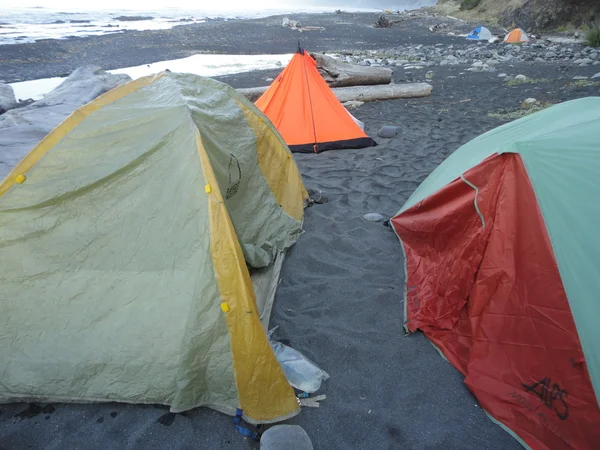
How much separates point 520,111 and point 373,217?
5.34 meters

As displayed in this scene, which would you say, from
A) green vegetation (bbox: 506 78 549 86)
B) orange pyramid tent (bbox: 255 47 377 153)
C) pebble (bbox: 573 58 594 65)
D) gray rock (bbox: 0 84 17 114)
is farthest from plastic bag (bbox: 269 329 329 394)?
pebble (bbox: 573 58 594 65)

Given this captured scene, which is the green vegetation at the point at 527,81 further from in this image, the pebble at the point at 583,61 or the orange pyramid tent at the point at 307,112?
the orange pyramid tent at the point at 307,112

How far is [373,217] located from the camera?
4629mm

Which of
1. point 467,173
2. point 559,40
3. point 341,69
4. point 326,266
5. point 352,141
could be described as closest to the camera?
point 467,173

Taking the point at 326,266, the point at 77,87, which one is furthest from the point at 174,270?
the point at 77,87

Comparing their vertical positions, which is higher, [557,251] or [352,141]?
[557,251]

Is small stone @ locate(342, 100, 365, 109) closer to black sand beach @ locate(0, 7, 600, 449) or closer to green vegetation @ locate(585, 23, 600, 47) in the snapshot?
black sand beach @ locate(0, 7, 600, 449)

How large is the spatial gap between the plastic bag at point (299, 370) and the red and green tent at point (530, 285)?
86cm

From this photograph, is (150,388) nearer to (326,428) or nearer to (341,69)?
(326,428)

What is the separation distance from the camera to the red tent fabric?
2.16m

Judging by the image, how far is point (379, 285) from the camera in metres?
3.59

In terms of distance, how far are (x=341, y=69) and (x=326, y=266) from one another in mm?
7554

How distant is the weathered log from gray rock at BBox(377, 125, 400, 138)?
3204mm

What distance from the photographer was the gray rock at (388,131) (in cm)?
729
